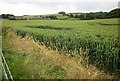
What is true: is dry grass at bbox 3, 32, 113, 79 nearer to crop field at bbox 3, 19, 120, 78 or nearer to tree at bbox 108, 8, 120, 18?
crop field at bbox 3, 19, 120, 78

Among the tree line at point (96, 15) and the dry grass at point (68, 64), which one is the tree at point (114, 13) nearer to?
the tree line at point (96, 15)

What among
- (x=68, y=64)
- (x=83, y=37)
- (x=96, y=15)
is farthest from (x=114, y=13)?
(x=68, y=64)

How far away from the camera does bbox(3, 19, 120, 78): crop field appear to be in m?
15.8

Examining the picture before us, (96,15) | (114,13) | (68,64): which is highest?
(114,13)

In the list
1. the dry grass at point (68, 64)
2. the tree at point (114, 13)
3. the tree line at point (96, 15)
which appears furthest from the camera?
the tree line at point (96, 15)

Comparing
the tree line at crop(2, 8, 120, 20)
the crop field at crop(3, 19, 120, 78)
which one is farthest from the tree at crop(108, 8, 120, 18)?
the crop field at crop(3, 19, 120, 78)

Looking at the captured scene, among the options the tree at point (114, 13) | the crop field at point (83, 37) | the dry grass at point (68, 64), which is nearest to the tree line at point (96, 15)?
the tree at point (114, 13)

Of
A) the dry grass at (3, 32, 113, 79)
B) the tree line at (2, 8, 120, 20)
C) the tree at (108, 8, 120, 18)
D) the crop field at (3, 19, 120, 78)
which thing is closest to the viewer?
the dry grass at (3, 32, 113, 79)

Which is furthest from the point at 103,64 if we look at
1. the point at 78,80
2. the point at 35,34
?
the point at 35,34

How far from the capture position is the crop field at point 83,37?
1581cm

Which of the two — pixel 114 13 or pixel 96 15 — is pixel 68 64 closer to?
pixel 114 13

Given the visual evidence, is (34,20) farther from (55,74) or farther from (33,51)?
(55,74)

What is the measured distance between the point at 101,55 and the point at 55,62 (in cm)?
245

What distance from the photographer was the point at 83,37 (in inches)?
779
